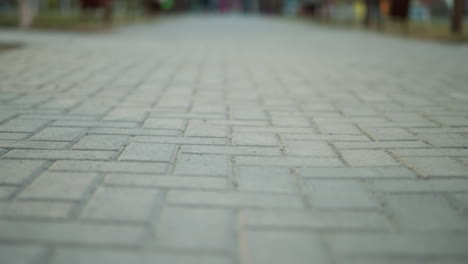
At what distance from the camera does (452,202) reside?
1.87m

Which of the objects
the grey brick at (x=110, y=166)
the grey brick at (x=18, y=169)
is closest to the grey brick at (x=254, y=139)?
the grey brick at (x=110, y=166)

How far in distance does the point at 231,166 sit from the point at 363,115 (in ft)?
5.11

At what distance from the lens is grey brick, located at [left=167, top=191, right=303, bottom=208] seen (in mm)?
1822

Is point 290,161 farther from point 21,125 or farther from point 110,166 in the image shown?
point 21,125

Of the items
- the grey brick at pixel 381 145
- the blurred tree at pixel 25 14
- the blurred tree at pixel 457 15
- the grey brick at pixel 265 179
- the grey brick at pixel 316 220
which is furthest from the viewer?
the blurred tree at pixel 25 14

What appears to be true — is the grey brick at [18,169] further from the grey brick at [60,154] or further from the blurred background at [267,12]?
the blurred background at [267,12]

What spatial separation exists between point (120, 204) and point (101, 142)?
2.91ft

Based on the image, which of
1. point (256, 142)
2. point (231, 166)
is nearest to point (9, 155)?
point (231, 166)

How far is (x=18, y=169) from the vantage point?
213cm

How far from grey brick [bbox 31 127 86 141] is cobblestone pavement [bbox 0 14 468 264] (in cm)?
1

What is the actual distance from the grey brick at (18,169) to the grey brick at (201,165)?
0.70 metres

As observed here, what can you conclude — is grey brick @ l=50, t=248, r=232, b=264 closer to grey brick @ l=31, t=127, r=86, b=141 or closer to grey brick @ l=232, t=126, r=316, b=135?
grey brick @ l=31, t=127, r=86, b=141

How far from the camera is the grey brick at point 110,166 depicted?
215 cm

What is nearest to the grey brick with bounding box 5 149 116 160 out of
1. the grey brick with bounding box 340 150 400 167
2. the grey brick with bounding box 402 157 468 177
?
the grey brick with bounding box 340 150 400 167
